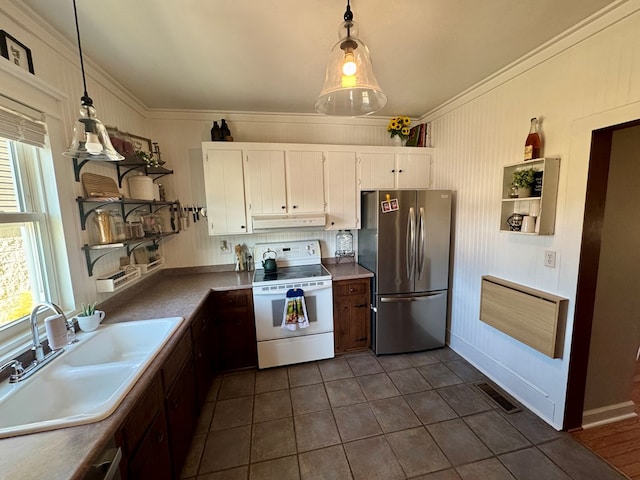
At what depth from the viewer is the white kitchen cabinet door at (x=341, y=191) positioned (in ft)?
9.28

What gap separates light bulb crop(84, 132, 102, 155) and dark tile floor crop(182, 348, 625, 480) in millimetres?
1906

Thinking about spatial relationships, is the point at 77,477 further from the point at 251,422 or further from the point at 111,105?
the point at 111,105

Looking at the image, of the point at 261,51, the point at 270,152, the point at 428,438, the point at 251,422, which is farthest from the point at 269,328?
the point at 261,51

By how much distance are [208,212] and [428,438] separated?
2.64 meters

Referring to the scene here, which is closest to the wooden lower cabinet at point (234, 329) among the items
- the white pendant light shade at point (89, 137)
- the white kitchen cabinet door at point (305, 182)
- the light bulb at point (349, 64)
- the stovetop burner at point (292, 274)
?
the stovetop burner at point (292, 274)

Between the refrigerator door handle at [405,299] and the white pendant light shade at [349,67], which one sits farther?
the refrigerator door handle at [405,299]

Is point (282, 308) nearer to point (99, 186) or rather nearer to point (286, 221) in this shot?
point (286, 221)

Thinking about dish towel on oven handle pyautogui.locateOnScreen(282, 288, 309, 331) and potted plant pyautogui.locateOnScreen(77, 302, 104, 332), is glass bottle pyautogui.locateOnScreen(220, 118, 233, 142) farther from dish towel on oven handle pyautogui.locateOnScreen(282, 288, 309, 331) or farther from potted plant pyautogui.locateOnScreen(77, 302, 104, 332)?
potted plant pyautogui.locateOnScreen(77, 302, 104, 332)

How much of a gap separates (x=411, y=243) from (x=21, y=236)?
9.27ft

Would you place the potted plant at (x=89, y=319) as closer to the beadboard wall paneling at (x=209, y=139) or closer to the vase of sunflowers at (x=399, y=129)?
the beadboard wall paneling at (x=209, y=139)

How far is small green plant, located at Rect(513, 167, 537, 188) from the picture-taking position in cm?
184

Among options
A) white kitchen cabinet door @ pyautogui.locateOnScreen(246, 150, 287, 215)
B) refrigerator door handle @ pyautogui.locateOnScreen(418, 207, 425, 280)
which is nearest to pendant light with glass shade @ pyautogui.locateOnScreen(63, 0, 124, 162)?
white kitchen cabinet door @ pyautogui.locateOnScreen(246, 150, 287, 215)

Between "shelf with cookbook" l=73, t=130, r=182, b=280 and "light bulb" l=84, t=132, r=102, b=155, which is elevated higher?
"light bulb" l=84, t=132, r=102, b=155

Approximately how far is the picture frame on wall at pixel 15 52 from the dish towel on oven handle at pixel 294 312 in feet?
7.20
